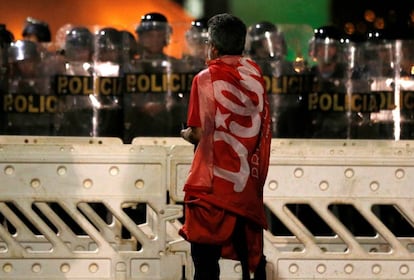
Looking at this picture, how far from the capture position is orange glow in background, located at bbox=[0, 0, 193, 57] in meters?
13.2

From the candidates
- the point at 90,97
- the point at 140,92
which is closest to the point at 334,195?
the point at 140,92

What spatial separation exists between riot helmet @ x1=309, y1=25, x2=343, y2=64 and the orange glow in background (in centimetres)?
279

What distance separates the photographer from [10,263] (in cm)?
756

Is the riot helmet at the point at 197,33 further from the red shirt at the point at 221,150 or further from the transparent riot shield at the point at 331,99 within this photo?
the red shirt at the point at 221,150

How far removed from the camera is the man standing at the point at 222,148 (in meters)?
6.14

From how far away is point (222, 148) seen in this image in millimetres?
6148

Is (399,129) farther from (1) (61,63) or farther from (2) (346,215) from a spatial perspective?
(1) (61,63)

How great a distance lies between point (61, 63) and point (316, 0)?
3726mm

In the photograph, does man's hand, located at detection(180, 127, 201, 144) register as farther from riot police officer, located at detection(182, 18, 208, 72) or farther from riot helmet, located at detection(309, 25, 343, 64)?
riot helmet, located at detection(309, 25, 343, 64)

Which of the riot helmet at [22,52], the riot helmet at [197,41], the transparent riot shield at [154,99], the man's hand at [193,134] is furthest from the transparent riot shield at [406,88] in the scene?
the man's hand at [193,134]

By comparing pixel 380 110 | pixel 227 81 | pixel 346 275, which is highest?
pixel 227 81

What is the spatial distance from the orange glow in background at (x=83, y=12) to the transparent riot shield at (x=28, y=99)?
9.47 ft

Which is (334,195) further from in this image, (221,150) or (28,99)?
(28,99)

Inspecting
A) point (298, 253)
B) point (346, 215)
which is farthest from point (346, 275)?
point (346, 215)
